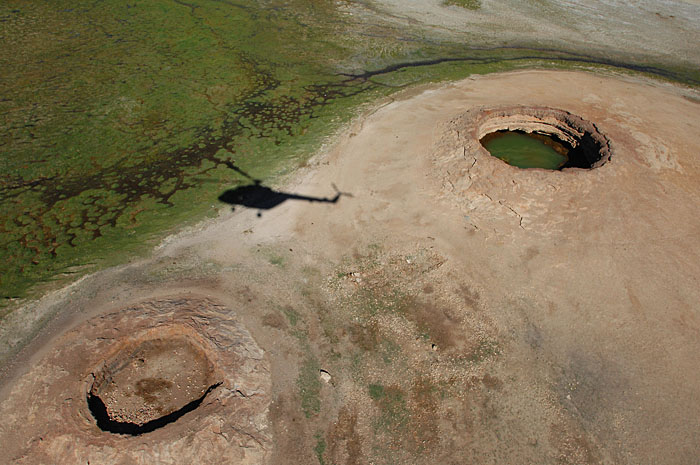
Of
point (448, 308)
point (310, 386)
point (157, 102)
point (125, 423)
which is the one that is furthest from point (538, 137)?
point (157, 102)

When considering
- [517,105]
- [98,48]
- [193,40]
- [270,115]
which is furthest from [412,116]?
[98,48]

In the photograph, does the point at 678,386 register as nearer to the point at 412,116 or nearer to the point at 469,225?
the point at 469,225

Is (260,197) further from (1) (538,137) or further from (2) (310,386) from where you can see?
(1) (538,137)

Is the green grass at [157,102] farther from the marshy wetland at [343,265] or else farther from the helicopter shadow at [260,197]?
the helicopter shadow at [260,197]

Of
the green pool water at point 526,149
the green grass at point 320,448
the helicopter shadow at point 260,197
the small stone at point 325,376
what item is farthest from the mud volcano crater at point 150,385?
the green pool water at point 526,149

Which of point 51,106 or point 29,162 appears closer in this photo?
point 29,162

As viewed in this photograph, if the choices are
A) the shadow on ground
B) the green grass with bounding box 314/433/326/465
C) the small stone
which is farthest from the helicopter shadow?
the green grass with bounding box 314/433/326/465

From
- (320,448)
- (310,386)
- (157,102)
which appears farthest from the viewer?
(157,102)
